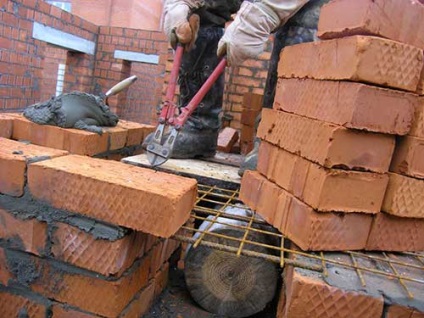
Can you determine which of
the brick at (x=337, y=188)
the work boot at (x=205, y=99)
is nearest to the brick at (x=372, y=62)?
the brick at (x=337, y=188)

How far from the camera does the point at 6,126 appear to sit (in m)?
2.19

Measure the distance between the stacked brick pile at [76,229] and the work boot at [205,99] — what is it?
1.12 metres

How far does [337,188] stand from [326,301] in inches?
15.4

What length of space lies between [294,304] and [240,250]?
24 centimetres

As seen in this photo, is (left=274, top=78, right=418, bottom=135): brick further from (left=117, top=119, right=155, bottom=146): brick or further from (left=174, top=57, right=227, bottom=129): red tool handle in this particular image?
(left=117, top=119, right=155, bottom=146): brick

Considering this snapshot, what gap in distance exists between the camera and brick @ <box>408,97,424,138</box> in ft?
4.55

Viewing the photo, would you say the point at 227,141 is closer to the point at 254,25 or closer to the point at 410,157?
the point at 254,25

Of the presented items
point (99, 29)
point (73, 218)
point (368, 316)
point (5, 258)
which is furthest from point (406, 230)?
point (99, 29)

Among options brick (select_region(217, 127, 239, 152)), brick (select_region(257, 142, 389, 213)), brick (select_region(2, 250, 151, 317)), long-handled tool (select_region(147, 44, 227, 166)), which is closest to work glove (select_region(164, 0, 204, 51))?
long-handled tool (select_region(147, 44, 227, 166))

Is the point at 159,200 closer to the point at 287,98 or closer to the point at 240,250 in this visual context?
the point at 240,250

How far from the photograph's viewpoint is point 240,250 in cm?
131

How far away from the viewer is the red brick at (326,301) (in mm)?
1167

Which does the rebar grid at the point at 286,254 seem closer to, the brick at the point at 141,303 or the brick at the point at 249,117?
the brick at the point at 141,303

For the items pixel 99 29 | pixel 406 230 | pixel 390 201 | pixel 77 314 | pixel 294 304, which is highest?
pixel 99 29
